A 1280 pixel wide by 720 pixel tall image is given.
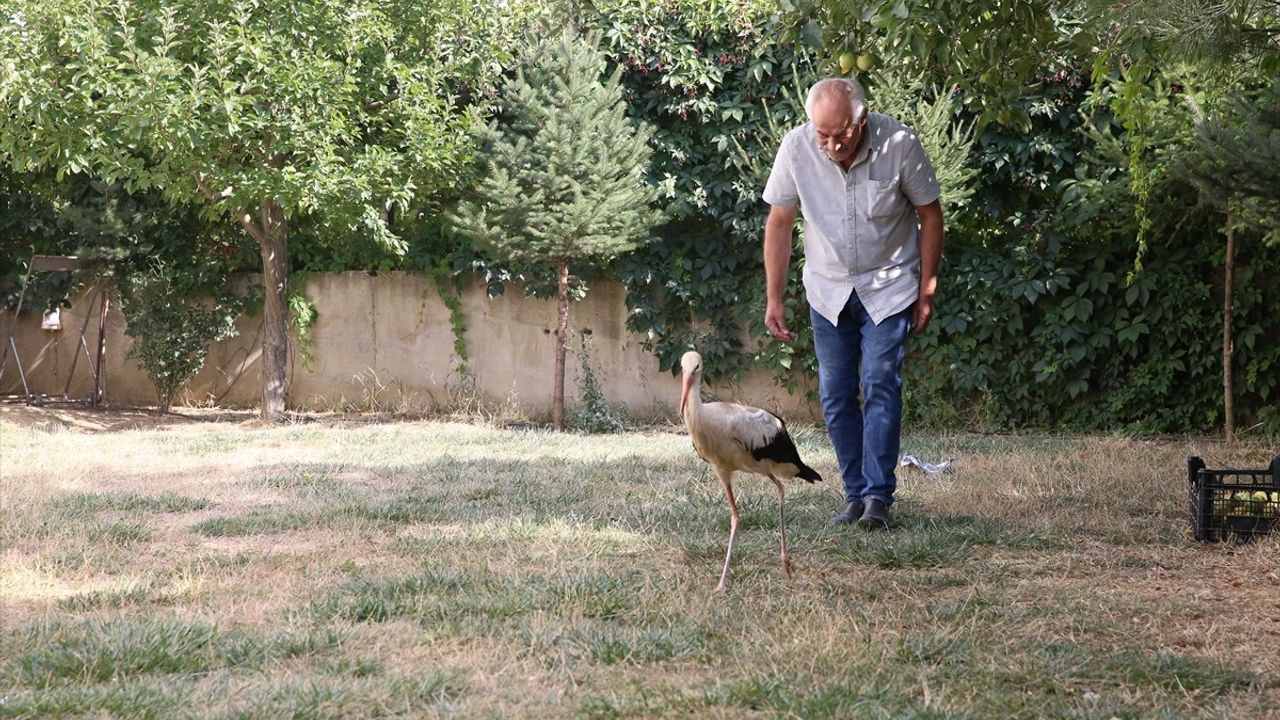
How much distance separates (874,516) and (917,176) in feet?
5.12

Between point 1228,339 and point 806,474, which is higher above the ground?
point 1228,339

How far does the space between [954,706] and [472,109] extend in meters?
8.86

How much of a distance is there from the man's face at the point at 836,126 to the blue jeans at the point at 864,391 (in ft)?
2.23

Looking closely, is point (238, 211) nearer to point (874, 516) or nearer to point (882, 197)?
point (882, 197)

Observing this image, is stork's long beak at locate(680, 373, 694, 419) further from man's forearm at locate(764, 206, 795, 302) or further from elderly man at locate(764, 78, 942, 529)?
man's forearm at locate(764, 206, 795, 302)

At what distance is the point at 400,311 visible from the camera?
13156 millimetres

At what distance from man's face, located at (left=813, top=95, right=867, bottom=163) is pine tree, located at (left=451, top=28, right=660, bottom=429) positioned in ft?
17.8

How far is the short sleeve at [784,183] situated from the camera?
562 cm

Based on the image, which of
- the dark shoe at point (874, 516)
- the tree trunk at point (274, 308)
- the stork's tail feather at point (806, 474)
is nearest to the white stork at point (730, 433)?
the stork's tail feather at point (806, 474)

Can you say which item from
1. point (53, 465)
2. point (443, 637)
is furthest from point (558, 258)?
point (443, 637)

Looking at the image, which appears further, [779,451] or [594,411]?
[594,411]

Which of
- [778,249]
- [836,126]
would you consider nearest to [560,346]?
[778,249]

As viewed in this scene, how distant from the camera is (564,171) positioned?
10727mm

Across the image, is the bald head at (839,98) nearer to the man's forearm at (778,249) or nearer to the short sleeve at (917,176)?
the short sleeve at (917,176)
